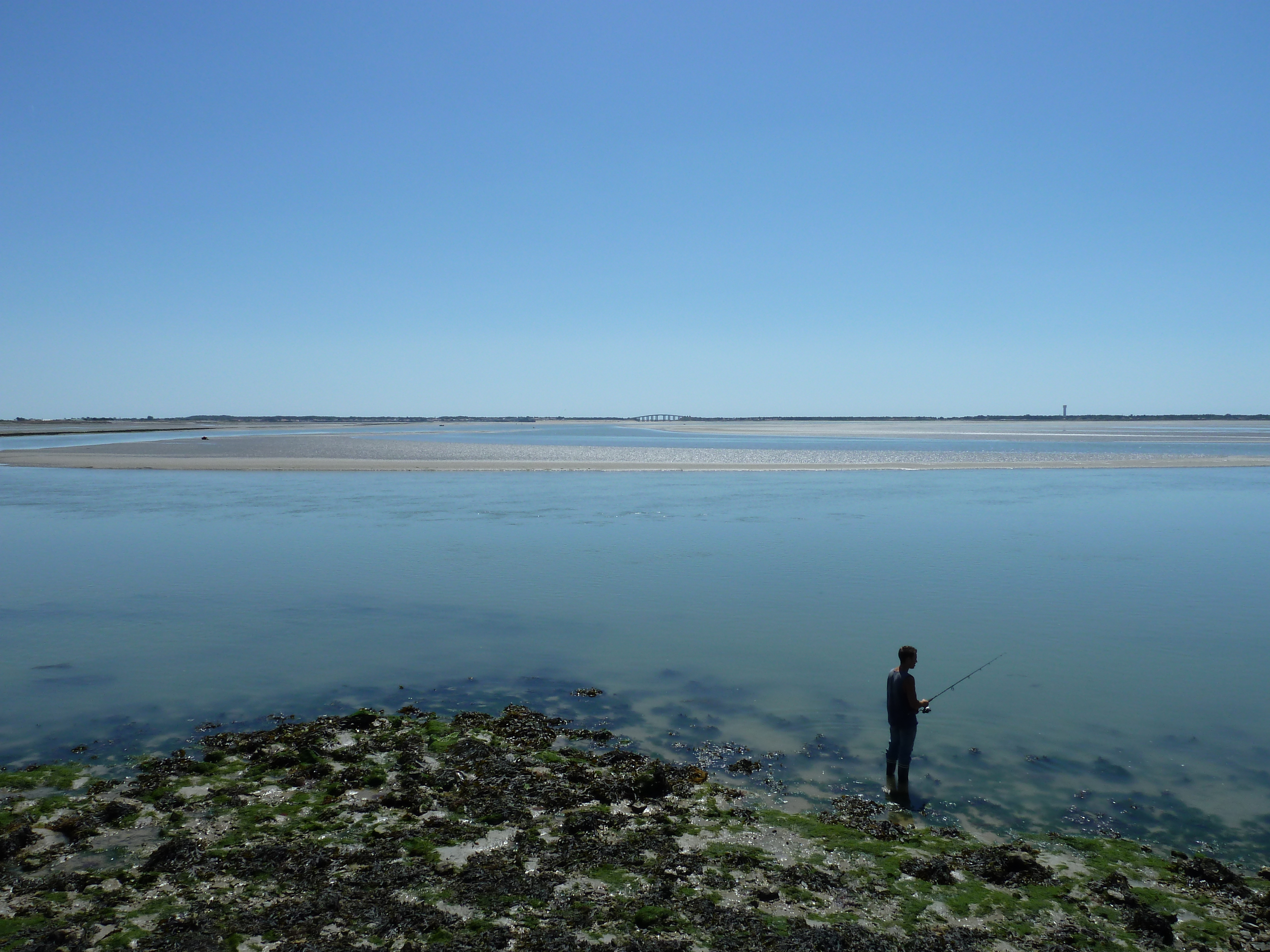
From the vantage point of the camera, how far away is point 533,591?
16.7 metres

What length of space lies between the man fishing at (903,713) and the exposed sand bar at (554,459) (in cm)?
3940

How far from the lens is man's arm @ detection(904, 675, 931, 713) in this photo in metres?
8.17

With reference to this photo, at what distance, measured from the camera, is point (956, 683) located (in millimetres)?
10016

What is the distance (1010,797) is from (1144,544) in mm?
17380

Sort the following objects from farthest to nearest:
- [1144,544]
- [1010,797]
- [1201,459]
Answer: [1201,459]
[1144,544]
[1010,797]

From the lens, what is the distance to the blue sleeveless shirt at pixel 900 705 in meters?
8.20

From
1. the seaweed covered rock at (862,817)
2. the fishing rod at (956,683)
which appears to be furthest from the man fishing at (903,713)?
the seaweed covered rock at (862,817)

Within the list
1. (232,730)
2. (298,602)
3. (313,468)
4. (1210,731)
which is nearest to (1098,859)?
(1210,731)

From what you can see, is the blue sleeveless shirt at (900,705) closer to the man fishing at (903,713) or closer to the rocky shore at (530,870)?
the man fishing at (903,713)

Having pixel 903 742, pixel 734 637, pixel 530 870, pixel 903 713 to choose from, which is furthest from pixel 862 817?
pixel 734 637

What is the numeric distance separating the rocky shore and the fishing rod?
179 cm

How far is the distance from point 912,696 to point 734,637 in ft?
17.7

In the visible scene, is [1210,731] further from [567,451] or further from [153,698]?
[567,451]

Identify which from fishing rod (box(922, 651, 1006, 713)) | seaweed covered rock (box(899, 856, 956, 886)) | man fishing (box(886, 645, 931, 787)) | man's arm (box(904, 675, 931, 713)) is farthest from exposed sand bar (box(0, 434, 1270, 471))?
seaweed covered rock (box(899, 856, 956, 886))
